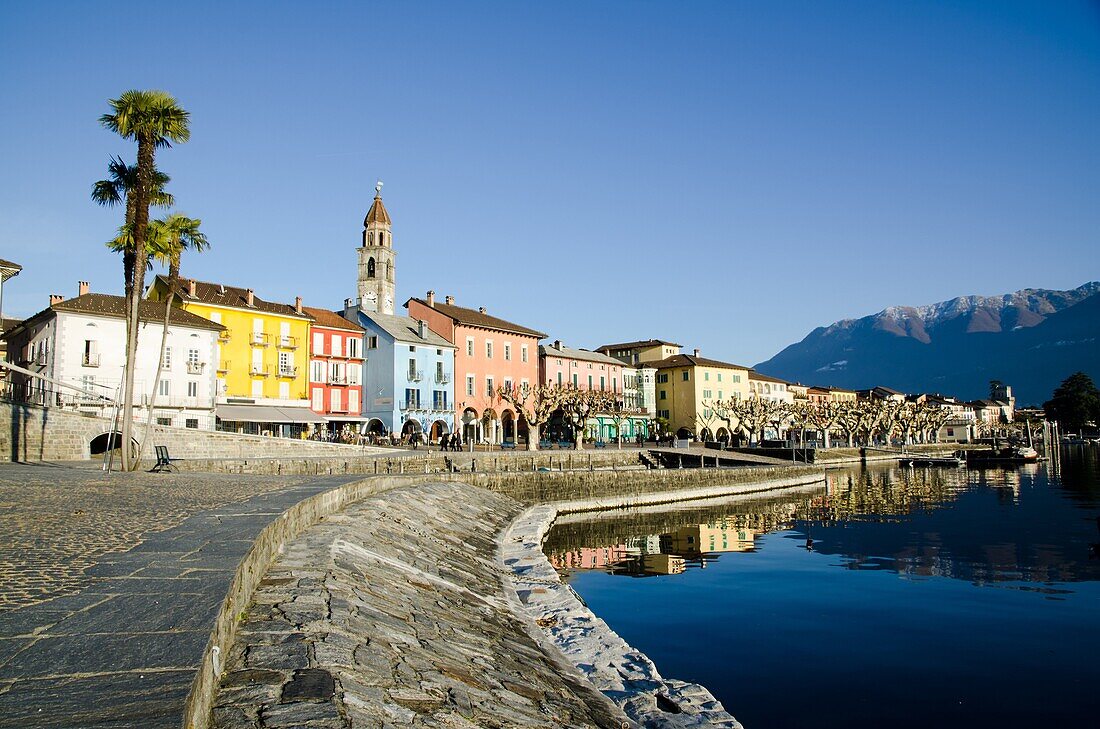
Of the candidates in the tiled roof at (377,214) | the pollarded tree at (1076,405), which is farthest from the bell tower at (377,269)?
the pollarded tree at (1076,405)

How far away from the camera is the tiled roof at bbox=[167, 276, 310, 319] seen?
51.8 meters

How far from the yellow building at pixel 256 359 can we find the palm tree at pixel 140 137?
83.4ft

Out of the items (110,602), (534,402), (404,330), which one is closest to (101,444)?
(404,330)

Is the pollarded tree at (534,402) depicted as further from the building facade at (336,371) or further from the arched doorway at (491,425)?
the building facade at (336,371)

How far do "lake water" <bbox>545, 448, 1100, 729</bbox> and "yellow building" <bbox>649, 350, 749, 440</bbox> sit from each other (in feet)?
193

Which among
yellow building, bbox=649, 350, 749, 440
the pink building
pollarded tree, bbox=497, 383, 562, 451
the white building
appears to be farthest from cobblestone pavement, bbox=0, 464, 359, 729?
yellow building, bbox=649, 350, 749, 440

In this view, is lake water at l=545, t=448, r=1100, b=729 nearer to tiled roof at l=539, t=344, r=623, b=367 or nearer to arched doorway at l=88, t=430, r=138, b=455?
arched doorway at l=88, t=430, r=138, b=455

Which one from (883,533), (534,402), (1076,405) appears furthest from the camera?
(1076,405)

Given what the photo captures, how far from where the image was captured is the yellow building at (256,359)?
50469 millimetres

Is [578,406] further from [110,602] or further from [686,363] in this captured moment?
[110,602]

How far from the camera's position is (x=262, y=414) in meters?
50.2

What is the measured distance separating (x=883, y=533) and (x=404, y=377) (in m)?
40.5

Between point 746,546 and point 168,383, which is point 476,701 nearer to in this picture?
point 746,546

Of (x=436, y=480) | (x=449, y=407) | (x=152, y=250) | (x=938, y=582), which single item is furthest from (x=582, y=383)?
(x=938, y=582)
